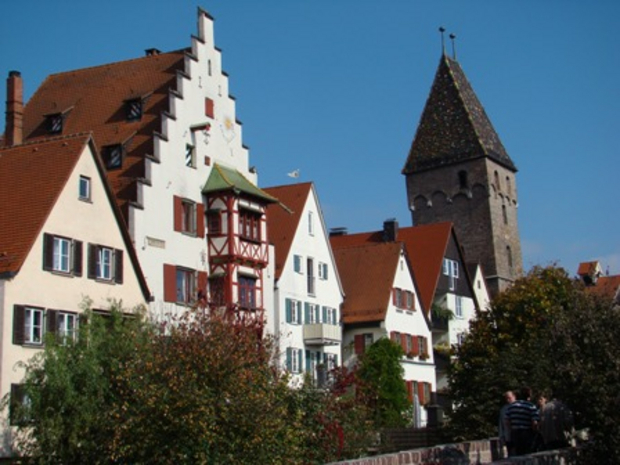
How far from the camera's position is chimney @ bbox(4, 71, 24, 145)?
44562 mm

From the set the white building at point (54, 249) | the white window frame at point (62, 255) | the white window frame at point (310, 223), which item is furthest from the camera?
the white window frame at point (310, 223)

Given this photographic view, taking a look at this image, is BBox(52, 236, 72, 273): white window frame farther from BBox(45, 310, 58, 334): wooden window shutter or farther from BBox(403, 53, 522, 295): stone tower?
BBox(403, 53, 522, 295): stone tower

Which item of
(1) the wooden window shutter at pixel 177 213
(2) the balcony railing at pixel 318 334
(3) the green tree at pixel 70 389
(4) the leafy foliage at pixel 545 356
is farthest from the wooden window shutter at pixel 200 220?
(4) the leafy foliage at pixel 545 356

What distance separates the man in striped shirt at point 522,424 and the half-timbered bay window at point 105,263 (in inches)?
793

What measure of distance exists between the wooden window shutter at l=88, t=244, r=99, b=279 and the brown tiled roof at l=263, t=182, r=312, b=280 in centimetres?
1391

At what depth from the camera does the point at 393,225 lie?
217 ft

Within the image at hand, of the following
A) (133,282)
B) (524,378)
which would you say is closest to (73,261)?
(133,282)

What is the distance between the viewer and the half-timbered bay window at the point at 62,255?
34906 mm

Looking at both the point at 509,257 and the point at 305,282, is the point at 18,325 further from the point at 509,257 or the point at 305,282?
the point at 509,257

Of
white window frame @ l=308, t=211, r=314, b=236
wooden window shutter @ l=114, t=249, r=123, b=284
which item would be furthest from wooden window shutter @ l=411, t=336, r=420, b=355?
wooden window shutter @ l=114, t=249, r=123, b=284

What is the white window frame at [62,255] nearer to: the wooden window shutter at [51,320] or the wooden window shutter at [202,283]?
the wooden window shutter at [51,320]

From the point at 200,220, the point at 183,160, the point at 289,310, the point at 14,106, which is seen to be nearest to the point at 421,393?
the point at 289,310

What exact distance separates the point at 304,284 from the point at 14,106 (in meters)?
16.8

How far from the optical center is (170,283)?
41.7 meters
